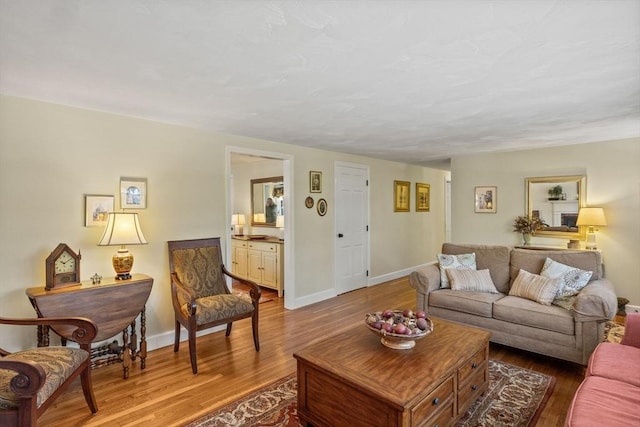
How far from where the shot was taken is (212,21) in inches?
57.1

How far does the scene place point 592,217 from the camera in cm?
396

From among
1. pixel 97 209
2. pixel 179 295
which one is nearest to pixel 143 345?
pixel 179 295

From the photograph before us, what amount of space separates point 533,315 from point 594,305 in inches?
16.7

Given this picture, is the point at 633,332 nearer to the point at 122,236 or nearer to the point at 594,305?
the point at 594,305

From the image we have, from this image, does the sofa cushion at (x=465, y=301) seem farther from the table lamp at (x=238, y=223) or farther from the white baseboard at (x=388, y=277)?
the table lamp at (x=238, y=223)

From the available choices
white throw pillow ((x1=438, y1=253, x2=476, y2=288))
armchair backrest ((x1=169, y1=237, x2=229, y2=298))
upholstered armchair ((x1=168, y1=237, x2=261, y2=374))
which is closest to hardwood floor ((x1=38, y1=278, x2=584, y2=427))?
upholstered armchair ((x1=168, y1=237, x2=261, y2=374))

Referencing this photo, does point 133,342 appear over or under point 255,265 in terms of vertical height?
Answer: under

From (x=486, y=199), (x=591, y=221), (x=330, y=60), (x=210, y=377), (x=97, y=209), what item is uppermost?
(x=330, y=60)

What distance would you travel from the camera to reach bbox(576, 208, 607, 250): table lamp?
12.9 ft

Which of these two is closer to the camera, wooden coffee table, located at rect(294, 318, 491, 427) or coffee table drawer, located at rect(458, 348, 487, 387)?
wooden coffee table, located at rect(294, 318, 491, 427)

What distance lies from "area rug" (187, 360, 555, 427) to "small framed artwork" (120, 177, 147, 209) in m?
1.89

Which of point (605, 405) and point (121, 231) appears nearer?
point (605, 405)

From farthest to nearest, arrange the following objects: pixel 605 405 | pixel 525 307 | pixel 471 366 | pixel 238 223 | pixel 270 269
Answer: pixel 238 223 → pixel 270 269 → pixel 525 307 → pixel 471 366 → pixel 605 405

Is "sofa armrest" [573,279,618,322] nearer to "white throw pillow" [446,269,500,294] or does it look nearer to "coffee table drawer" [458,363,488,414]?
"white throw pillow" [446,269,500,294]
